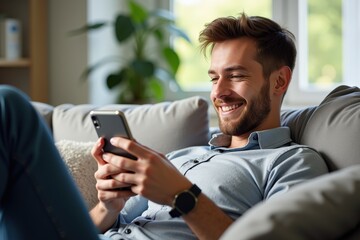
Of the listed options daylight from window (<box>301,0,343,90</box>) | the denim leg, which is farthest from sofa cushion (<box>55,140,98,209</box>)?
daylight from window (<box>301,0,343,90</box>)

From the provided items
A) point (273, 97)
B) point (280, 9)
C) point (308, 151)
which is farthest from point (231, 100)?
point (280, 9)

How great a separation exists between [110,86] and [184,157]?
4.86ft

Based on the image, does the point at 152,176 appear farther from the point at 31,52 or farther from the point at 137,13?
the point at 31,52

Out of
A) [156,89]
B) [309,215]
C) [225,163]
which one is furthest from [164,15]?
[309,215]

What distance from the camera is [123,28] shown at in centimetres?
313

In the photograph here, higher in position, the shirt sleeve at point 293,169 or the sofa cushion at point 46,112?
the sofa cushion at point 46,112

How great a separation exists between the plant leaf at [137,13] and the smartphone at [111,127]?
1780 mm

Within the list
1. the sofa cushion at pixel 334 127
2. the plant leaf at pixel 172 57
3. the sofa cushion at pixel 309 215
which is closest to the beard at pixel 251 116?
the sofa cushion at pixel 334 127

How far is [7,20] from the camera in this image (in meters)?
3.42

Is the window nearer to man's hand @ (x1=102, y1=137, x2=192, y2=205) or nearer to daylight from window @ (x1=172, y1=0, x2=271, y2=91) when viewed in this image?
daylight from window @ (x1=172, y1=0, x2=271, y2=91)

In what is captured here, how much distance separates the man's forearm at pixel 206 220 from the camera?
4.44ft

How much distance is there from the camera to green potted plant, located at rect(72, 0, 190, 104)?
3156mm

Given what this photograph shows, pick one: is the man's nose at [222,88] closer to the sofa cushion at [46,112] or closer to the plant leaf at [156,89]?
the sofa cushion at [46,112]

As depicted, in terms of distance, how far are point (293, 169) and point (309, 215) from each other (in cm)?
63
